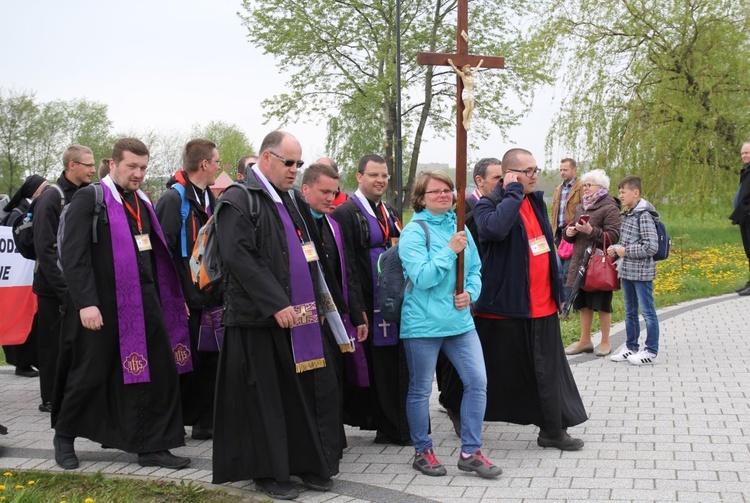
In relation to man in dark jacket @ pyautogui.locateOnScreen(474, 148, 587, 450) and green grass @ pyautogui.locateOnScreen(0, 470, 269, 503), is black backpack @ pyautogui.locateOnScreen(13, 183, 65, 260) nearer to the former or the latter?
green grass @ pyautogui.locateOnScreen(0, 470, 269, 503)

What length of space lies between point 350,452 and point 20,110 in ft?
150

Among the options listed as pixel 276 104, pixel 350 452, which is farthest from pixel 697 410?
pixel 276 104

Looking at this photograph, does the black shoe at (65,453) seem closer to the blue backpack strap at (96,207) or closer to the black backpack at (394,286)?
the blue backpack strap at (96,207)

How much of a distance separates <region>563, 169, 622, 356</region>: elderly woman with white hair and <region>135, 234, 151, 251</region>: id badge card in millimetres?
4684

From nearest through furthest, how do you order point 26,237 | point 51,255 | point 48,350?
1. point 51,255
2. point 26,237
3. point 48,350

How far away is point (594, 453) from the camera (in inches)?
229

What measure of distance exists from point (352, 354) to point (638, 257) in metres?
3.68

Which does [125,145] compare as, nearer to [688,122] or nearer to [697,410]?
[697,410]

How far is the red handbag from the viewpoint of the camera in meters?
8.83

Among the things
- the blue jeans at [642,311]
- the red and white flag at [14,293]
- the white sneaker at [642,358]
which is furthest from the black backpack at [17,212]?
the white sneaker at [642,358]

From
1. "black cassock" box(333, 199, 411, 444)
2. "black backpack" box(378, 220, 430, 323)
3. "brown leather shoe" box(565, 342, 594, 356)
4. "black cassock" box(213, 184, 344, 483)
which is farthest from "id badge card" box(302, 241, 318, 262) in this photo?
"brown leather shoe" box(565, 342, 594, 356)

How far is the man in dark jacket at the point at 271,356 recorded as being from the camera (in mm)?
5051

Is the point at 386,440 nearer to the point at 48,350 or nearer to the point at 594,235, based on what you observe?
the point at 48,350

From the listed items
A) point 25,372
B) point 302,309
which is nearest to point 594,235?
point 302,309
